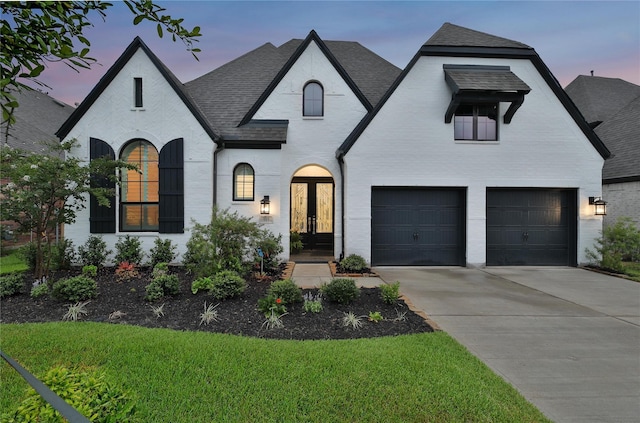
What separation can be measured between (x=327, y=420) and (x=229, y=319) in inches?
114

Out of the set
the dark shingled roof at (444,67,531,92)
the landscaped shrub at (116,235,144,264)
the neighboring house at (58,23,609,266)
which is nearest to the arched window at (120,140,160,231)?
the neighboring house at (58,23,609,266)

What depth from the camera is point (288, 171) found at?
1083 cm

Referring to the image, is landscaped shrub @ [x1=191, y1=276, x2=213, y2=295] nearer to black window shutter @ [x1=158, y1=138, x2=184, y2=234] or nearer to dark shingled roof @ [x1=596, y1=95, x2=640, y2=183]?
black window shutter @ [x1=158, y1=138, x2=184, y2=234]

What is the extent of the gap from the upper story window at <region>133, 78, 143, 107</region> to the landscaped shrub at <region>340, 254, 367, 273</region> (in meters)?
8.29

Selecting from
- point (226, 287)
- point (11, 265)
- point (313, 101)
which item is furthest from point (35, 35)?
point (11, 265)

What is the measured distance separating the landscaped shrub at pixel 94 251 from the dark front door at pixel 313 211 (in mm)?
6588

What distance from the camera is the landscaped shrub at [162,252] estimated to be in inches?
377

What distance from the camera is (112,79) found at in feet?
32.3

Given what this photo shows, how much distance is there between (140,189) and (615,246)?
15228 mm

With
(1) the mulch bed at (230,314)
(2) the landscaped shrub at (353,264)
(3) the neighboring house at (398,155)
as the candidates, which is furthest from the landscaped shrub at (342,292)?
(3) the neighboring house at (398,155)

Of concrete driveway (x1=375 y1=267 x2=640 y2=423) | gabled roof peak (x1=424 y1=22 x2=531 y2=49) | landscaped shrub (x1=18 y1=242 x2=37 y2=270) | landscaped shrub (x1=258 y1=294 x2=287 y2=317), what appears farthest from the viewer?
gabled roof peak (x1=424 y1=22 x2=531 y2=49)

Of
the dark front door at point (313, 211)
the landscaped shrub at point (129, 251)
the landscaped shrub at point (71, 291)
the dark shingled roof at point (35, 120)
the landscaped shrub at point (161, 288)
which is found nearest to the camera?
the landscaped shrub at point (71, 291)

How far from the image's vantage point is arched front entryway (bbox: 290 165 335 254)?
43.2 ft

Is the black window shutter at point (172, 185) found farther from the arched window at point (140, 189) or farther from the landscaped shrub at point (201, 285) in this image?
the landscaped shrub at point (201, 285)
